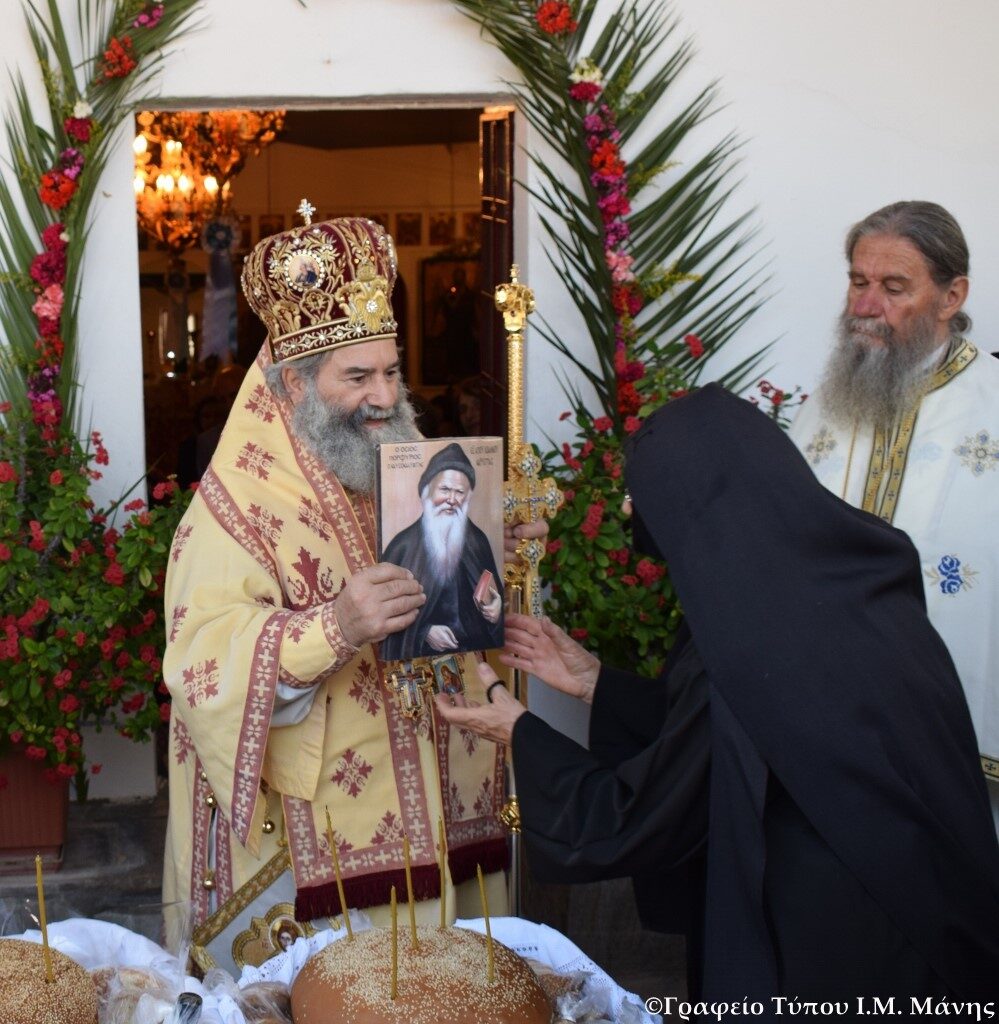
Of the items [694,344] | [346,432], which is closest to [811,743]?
[346,432]

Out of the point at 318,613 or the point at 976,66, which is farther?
the point at 976,66

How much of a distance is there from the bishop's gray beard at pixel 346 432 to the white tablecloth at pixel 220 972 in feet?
3.74

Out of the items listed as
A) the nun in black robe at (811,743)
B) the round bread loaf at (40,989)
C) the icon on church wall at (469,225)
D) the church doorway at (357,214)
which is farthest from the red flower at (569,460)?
the icon on church wall at (469,225)

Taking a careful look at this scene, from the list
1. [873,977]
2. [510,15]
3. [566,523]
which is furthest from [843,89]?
[873,977]

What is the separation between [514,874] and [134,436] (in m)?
2.19

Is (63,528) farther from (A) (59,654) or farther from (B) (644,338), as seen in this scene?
(B) (644,338)

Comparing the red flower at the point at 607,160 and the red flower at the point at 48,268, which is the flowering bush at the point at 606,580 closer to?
the red flower at the point at 607,160

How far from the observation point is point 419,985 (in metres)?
2.10

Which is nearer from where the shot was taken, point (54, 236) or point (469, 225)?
point (54, 236)

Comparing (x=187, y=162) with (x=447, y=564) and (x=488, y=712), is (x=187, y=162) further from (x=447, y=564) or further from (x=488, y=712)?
(x=488, y=712)

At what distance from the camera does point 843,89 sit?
4945 millimetres

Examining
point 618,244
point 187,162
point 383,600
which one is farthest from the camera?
point 187,162

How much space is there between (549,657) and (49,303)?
2261 millimetres

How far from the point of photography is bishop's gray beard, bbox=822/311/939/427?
3.95 m
